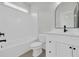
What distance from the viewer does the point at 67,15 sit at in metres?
2.00

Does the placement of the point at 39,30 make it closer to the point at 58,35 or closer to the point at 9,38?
the point at 9,38

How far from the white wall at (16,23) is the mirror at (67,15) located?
3.29 ft

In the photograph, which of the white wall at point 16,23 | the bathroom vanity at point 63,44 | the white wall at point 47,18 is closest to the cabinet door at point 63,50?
the bathroom vanity at point 63,44

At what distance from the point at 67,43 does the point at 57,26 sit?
3.14ft

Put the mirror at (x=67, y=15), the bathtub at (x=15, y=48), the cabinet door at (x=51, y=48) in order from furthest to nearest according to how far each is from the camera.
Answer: the mirror at (x=67, y=15) → the bathtub at (x=15, y=48) → the cabinet door at (x=51, y=48)

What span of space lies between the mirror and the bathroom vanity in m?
0.61

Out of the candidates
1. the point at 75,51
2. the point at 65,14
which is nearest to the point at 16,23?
the point at 65,14

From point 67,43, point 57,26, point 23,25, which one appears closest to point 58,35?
point 67,43

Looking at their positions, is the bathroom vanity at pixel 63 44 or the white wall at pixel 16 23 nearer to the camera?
the bathroom vanity at pixel 63 44

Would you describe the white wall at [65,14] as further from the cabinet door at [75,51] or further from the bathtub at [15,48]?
the bathtub at [15,48]

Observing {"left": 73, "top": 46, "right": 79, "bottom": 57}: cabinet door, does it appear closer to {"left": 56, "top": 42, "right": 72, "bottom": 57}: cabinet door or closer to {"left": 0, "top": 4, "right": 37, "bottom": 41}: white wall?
{"left": 56, "top": 42, "right": 72, "bottom": 57}: cabinet door

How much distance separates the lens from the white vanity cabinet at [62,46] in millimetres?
1221

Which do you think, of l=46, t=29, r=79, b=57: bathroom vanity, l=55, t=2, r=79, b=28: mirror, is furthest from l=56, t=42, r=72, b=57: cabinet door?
l=55, t=2, r=79, b=28: mirror

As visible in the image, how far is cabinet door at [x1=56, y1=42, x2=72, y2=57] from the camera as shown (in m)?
1.31
